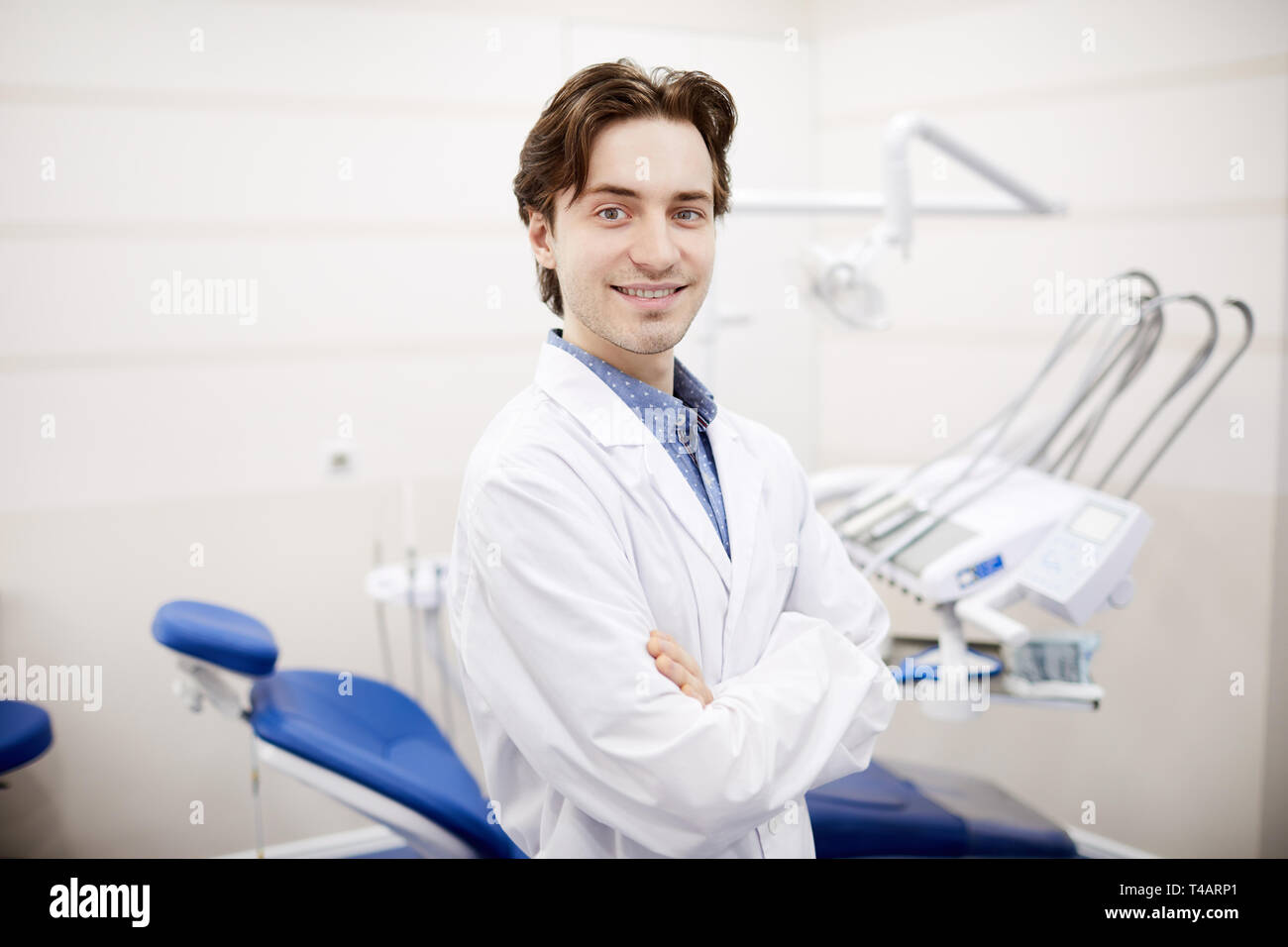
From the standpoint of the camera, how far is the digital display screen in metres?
1.65

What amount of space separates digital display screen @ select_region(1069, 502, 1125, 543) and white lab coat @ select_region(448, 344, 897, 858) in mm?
642

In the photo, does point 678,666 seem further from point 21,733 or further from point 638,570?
point 21,733

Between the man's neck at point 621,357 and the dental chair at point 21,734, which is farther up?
the man's neck at point 621,357

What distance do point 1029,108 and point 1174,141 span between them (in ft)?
1.12

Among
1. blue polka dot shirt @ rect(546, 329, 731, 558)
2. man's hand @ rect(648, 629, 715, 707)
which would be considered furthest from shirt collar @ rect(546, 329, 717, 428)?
man's hand @ rect(648, 629, 715, 707)

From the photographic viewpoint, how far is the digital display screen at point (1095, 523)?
1.65 m

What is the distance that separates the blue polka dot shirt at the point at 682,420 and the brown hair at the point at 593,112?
17 centimetres

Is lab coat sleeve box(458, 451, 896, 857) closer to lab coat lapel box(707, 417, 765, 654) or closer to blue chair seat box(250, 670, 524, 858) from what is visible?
lab coat lapel box(707, 417, 765, 654)

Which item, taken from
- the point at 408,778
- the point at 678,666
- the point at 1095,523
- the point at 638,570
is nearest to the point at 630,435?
the point at 638,570

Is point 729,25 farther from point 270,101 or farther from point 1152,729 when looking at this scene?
point 1152,729

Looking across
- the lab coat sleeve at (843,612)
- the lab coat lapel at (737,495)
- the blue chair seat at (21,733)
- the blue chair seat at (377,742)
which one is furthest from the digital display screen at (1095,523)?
the blue chair seat at (21,733)

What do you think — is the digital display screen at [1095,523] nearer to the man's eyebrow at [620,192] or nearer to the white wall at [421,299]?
the white wall at [421,299]

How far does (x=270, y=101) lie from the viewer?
2.23 meters
